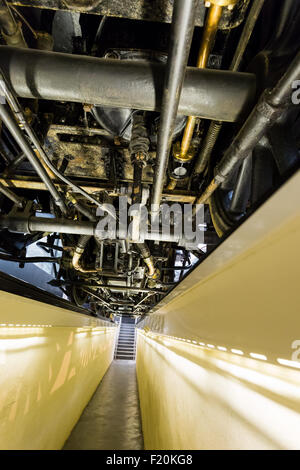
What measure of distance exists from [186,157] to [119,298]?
203 inches

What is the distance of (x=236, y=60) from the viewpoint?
2.89 feet

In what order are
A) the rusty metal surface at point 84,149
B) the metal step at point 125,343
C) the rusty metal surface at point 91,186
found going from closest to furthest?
the rusty metal surface at point 84,149
the rusty metal surface at point 91,186
the metal step at point 125,343

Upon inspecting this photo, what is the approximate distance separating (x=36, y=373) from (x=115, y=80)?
2053mm

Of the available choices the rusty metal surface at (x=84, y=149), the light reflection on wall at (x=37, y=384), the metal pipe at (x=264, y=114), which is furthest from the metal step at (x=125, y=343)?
the metal pipe at (x=264, y=114)

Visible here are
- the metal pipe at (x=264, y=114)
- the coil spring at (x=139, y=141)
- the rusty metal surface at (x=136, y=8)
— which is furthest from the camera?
the coil spring at (x=139, y=141)

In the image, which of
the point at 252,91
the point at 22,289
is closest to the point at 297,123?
the point at 252,91

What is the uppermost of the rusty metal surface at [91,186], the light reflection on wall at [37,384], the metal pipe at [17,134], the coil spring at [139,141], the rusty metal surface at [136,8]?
the rusty metal surface at [136,8]

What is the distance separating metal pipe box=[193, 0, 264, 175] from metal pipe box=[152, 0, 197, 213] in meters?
0.39

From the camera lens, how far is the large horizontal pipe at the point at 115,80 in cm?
73

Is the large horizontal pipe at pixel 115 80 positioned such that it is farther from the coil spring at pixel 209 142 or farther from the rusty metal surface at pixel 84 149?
the rusty metal surface at pixel 84 149

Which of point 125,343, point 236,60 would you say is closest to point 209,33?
point 236,60

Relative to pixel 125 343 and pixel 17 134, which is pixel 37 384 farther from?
pixel 125 343

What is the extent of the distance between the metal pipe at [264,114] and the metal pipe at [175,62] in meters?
0.25

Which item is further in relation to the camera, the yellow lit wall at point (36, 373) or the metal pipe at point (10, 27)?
the yellow lit wall at point (36, 373)
